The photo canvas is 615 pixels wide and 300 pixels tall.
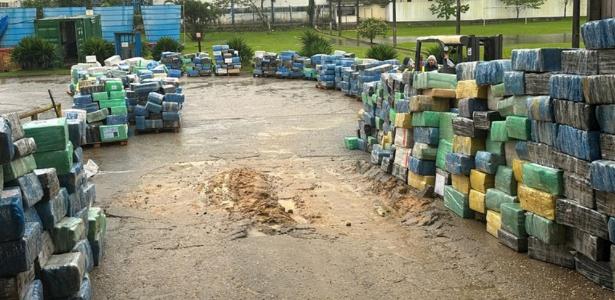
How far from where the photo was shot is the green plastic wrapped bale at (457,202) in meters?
10.3

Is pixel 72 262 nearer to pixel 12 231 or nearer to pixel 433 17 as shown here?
pixel 12 231

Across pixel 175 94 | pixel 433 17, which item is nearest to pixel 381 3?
pixel 433 17

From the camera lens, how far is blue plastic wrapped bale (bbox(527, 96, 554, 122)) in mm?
8172

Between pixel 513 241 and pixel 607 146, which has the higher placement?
pixel 607 146

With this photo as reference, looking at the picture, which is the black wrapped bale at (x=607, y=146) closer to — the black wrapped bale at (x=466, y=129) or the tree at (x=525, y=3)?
the black wrapped bale at (x=466, y=129)

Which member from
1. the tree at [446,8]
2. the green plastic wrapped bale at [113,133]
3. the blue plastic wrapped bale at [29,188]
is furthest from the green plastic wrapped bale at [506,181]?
the tree at [446,8]

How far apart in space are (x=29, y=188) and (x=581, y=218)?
19.0ft

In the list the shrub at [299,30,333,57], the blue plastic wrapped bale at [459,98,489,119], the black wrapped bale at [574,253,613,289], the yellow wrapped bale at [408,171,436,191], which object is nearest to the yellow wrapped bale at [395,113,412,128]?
the yellow wrapped bale at [408,171,436,191]

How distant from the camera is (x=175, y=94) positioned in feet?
66.6

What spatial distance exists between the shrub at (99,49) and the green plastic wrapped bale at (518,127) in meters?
38.8

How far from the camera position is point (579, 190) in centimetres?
765

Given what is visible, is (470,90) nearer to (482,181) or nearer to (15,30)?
(482,181)

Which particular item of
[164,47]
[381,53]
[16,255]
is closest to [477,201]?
[16,255]

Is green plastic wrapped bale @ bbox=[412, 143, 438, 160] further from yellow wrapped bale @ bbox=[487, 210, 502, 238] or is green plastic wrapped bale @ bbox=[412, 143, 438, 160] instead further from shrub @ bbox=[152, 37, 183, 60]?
shrub @ bbox=[152, 37, 183, 60]
